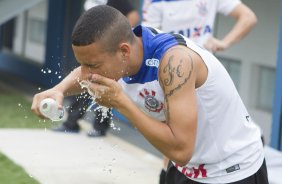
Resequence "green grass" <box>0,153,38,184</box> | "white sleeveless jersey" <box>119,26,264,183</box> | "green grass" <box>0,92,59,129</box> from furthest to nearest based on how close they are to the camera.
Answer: "green grass" <box>0,92,59,129</box> → "green grass" <box>0,153,38,184</box> → "white sleeveless jersey" <box>119,26,264,183</box>

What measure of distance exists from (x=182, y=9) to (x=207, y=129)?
210cm

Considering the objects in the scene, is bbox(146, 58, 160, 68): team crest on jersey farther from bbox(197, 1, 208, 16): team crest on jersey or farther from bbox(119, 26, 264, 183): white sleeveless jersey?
bbox(197, 1, 208, 16): team crest on jersey

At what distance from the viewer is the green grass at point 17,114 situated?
887 centimetres

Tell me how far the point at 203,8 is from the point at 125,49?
7.73 feet

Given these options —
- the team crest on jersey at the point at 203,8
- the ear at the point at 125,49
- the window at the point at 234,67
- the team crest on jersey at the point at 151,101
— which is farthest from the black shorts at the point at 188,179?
the window at the point at 234,67

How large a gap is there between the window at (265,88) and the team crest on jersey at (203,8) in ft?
9.76

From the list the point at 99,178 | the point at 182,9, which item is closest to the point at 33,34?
the point at 99,178

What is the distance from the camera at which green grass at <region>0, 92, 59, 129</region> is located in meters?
8.87

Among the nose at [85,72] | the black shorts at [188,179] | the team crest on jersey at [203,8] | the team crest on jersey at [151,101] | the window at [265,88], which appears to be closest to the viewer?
the nose at [85,72]

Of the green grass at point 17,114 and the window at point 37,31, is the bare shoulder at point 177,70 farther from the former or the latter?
the window at point 37,31

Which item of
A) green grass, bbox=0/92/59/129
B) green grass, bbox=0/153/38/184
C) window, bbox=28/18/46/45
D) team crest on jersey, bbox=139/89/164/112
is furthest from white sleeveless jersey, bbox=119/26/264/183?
Answer: window, bbox=28/18/46/45

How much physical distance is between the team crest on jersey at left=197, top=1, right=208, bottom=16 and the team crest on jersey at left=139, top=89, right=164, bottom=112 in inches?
82.5

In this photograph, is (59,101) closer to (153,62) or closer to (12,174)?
(153,62)

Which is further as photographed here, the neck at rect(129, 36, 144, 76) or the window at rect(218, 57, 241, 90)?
the window at rect(218, 57, 241, 90)
